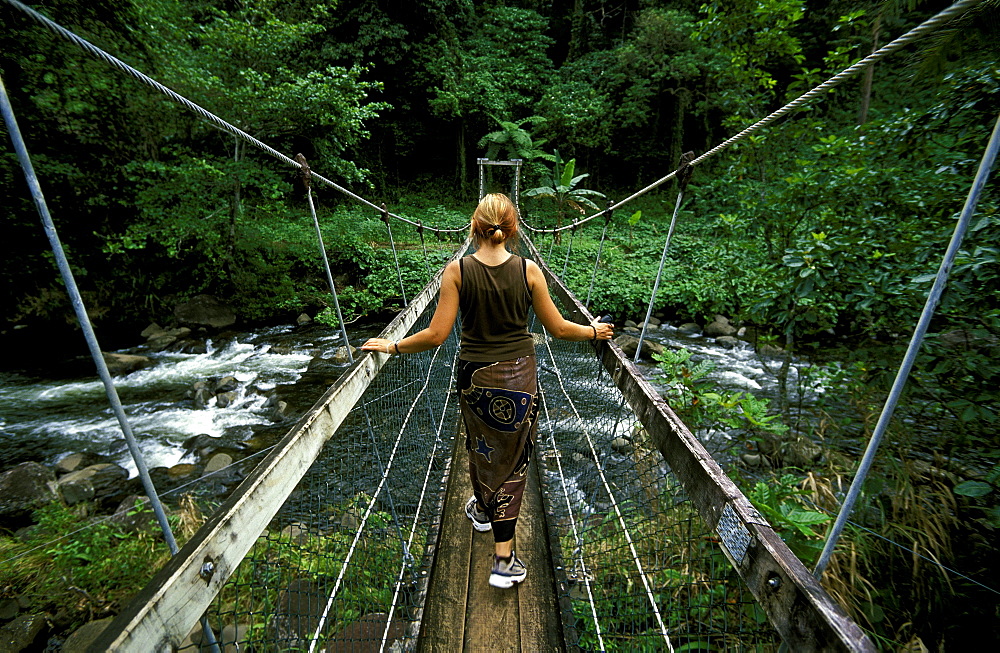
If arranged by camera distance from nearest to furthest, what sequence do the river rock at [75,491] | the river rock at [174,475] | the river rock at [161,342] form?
the river rock at [75,491], the river rock at [174,475], the river rock at [161,342]

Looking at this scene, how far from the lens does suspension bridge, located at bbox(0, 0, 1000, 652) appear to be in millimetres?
498

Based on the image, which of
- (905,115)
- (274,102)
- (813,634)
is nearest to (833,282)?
(905,115)

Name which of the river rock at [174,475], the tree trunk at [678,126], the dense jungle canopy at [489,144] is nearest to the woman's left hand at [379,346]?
the dense jungle canopy at [489,144]

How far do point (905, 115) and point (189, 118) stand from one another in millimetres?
6843

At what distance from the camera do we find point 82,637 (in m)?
1.89

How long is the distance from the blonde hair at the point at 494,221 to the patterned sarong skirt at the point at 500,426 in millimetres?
318

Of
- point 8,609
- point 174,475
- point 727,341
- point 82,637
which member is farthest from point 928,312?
point 727,341

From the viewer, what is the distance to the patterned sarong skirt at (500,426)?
121 cm

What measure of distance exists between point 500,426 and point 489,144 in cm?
1113

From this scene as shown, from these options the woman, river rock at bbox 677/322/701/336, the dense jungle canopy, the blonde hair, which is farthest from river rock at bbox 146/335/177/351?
river rock at bbox 677/322/701/336

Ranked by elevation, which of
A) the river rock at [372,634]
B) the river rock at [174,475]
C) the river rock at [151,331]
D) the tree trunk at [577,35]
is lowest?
the river rock at [174,475]

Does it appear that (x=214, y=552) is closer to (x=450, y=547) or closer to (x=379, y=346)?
(x=379, y=346)

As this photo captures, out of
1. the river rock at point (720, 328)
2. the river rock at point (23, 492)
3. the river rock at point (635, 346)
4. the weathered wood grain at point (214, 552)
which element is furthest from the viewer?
the river rock at point (720, 328)

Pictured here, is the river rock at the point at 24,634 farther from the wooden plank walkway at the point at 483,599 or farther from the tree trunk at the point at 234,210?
the tree trunk at the point at 234,210
